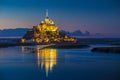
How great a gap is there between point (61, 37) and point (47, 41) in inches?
273

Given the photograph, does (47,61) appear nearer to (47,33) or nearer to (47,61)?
(47,61)

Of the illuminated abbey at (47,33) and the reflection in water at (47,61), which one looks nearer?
the reflection in water at (47,61)

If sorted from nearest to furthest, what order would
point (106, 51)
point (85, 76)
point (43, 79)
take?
point (43, 79)
point (85, 76)
point (106, 51)

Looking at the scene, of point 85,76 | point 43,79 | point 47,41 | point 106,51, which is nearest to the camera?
point 43,79

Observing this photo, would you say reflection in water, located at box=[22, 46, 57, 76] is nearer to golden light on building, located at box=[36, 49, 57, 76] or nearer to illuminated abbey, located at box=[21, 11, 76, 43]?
golden light on building, located at box=[36, 49, 57, 76]

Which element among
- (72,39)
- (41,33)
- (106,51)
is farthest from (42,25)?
(106,51)

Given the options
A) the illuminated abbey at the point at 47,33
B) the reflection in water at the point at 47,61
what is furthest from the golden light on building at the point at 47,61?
the illuminated abbey at the point at 47,33

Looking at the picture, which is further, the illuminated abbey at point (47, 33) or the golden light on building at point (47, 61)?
the illuminated abbey at point (47, 33)

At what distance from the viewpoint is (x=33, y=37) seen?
139 metres

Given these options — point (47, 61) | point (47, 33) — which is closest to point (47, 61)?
point (47, 61)

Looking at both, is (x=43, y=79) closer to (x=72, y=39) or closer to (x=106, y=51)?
(x=106, y=51)

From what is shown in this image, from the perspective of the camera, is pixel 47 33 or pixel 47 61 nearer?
pixel 47 61

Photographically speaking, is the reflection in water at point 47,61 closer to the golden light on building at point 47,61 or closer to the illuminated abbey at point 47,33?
the golden light on building at point 47,61

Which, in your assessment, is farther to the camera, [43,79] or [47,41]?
[47,41]
